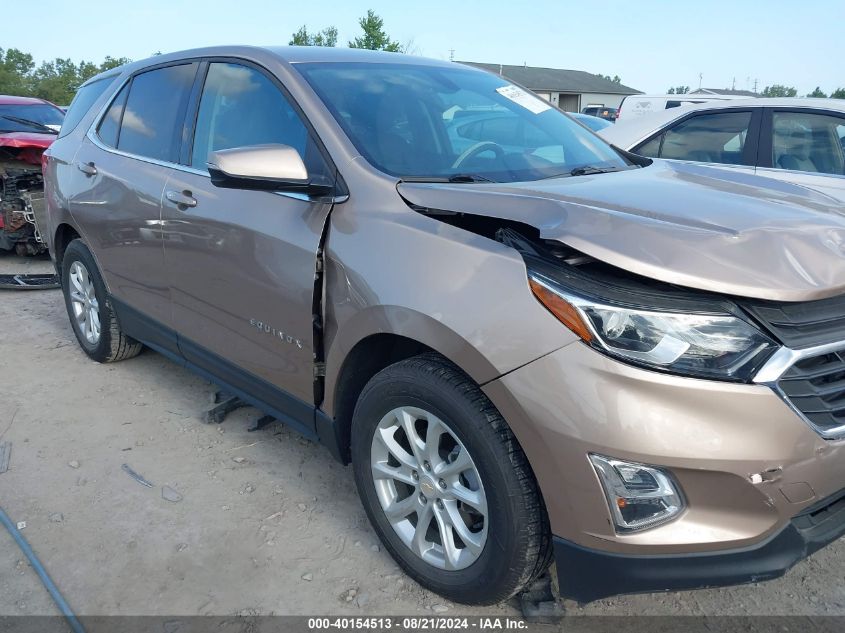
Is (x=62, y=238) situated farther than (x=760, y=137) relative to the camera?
No

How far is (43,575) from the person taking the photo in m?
2.42

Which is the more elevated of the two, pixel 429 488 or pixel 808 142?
pixel 808 142

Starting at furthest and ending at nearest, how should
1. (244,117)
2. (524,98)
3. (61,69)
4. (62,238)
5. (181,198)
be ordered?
(61,69), (62,238), (524,98), (181,198), (244,117)

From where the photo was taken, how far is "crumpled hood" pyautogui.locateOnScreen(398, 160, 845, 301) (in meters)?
1.69

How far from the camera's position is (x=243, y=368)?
2.93 m

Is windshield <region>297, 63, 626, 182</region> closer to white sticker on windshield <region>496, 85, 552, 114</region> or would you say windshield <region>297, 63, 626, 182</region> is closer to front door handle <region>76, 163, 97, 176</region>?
white sticker on windshield <region>496, 85, 552, 114</region>

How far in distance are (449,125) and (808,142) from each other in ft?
11.4

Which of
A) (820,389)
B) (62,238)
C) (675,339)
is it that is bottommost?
(62,238)

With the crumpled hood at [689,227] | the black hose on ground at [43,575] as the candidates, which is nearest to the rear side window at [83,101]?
the black hose on ground at [43,575]

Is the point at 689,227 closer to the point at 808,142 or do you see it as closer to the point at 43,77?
the point at 808,142

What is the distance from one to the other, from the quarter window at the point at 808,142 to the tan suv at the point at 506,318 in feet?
8.12

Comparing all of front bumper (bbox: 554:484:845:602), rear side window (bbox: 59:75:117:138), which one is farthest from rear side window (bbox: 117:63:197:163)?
front bumper (bbox: 554:484:845:602)

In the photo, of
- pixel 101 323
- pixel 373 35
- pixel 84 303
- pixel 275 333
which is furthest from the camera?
pixel 373 35

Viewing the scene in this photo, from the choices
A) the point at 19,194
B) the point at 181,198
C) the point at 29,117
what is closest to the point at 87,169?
the point at 181,198
